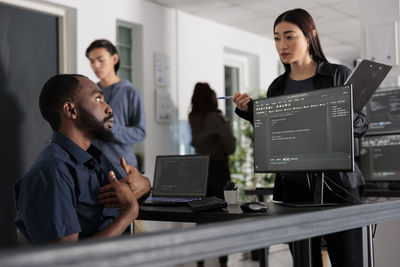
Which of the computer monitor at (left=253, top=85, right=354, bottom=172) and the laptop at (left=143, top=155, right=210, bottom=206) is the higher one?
the computer monitor at (left=253, top=85, right=354, bottom=172)

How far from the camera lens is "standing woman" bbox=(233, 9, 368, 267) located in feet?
6.41

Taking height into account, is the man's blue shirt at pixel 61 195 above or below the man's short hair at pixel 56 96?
below

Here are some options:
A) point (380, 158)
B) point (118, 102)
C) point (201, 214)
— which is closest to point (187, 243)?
point (201, 214)

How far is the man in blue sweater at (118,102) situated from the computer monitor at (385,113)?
5.28 ft

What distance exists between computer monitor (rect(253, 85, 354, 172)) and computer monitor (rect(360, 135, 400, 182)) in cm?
150

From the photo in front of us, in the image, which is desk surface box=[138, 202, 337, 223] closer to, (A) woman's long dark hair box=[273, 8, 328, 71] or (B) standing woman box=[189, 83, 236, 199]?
(A) woman's long dark hair box=[273, 8, 328, 71]

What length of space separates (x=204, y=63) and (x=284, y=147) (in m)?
4.40

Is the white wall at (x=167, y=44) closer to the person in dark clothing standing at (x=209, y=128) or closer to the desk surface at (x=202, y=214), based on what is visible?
the person in dark clothing standing at (x=209, y=128)

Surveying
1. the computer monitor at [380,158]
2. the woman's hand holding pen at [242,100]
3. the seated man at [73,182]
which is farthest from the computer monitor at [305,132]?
the computer monitor at [380,158]

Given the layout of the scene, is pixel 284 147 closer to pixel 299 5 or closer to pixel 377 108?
pixel 377 108

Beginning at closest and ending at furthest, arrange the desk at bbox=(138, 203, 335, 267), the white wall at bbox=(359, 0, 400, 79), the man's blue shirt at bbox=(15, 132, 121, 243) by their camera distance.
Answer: the man's blue shirt at bbox=(15, 132, 121, 243)
the desk at bbox=(138, 203, 335, 267)
the white wall at bbox=(359, 0, 400, 79)

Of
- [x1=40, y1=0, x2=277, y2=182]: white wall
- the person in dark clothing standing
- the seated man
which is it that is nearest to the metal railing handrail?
the seated man

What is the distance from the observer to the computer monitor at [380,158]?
324cm

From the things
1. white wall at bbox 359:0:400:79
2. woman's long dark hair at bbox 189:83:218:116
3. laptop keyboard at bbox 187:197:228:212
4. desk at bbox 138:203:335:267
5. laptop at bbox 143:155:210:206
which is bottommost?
desk at bbox 138:203:335:267
